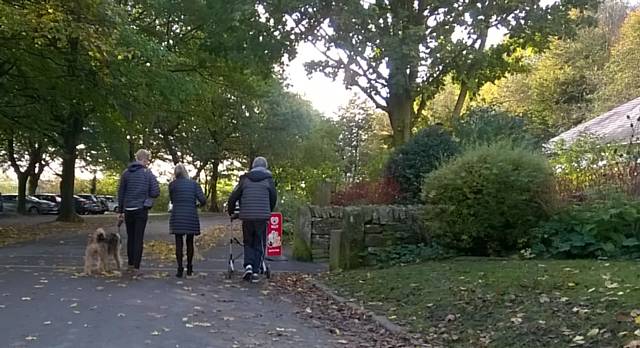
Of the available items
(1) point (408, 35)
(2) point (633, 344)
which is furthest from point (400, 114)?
(2) point (633, 344)

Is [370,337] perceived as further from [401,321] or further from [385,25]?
[385,25]

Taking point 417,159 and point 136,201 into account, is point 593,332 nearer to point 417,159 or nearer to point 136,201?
point 136,201

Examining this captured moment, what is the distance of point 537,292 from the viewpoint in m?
7.40

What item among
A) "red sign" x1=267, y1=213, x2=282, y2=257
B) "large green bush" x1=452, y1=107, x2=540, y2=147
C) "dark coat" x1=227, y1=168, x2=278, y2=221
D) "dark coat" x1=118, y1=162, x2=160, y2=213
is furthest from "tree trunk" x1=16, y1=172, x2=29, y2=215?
"dark coat" x1=227, y1=168, x2=278, y2=221

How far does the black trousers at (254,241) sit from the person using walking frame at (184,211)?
76 centimetres

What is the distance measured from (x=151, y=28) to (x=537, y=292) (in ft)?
62.3

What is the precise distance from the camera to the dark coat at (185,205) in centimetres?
1096

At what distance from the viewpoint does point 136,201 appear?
435 inches

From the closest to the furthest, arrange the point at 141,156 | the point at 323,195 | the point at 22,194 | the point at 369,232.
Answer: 1. the point at 141,156
2. the point at 369,232
3. the point at 323,195
4. the point at 22,194

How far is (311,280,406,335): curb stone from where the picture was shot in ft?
24.0

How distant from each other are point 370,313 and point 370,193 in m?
7.97

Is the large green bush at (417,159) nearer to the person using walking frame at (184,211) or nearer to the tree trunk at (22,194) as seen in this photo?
the person using walking frame at (184,211)

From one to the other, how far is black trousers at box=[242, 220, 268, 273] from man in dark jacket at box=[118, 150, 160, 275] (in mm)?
1532

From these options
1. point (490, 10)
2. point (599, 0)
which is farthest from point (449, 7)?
Answer: point (599, 0)
